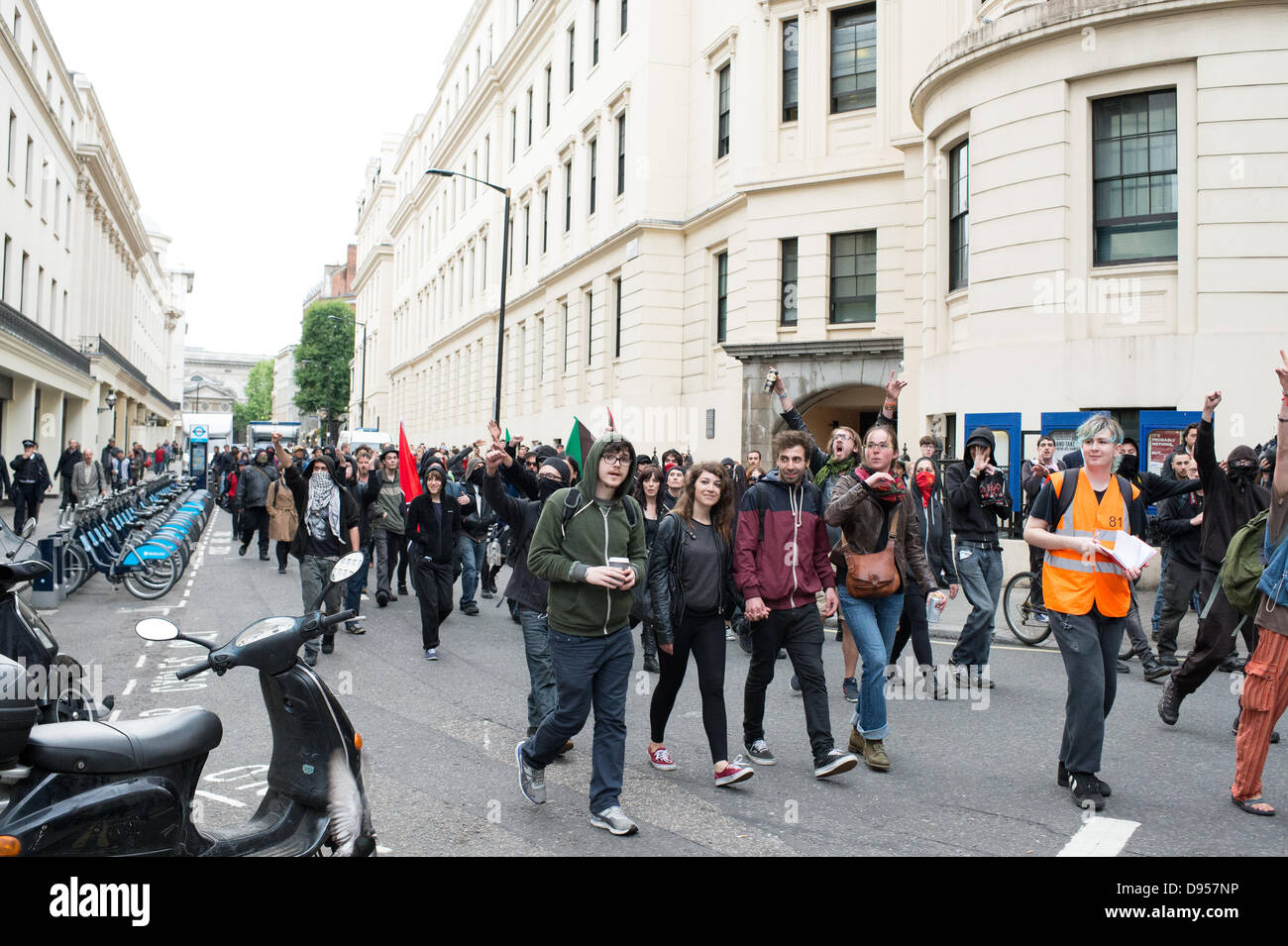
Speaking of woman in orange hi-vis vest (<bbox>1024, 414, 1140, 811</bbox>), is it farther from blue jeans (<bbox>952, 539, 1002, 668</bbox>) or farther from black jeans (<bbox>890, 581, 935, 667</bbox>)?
blue jeans (<bbox>952, 539, 1002, 668</bbox>)

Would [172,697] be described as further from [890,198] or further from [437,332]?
[437,332]

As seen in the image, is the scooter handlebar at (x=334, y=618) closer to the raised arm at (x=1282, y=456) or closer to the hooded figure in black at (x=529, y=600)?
the hooded figure in black at (x=529, y=600)

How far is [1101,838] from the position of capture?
476 cm

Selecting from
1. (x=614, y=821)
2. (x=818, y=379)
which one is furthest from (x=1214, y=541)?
(x=818, y=379)

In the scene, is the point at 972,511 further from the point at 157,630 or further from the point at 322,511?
the point at 157,630

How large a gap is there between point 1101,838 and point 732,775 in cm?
182

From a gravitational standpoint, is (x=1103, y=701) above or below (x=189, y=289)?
A: below

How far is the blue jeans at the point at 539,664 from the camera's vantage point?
6238mm

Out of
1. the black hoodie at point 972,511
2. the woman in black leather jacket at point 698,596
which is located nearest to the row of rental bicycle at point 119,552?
the woman in black leather jacket at point 698,596

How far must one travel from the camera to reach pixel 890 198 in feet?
66.2

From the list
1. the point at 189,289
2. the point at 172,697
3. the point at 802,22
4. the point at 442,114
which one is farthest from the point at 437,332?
the point at 189,289

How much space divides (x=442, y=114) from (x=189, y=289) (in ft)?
320

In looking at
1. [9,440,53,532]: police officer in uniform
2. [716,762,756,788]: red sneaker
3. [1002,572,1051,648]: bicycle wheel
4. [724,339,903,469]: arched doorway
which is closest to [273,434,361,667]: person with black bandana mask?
[716,762,756,788]: red sneaker

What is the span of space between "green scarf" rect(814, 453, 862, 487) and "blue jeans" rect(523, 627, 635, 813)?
2.65m
